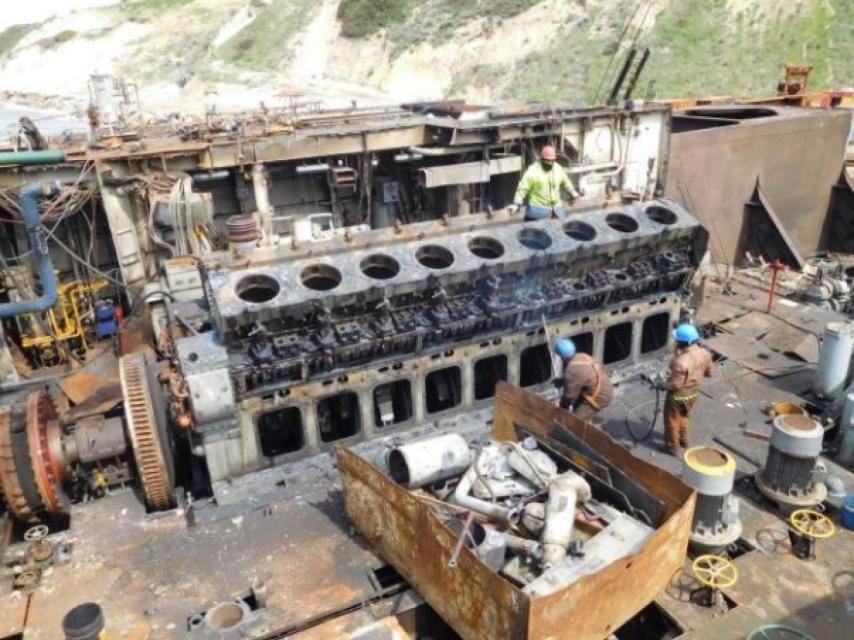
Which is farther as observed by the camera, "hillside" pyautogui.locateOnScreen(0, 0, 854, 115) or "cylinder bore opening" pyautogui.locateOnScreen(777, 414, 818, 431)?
"hillside" pyautogui.locateOnScreen(0, 0, 854, 115)

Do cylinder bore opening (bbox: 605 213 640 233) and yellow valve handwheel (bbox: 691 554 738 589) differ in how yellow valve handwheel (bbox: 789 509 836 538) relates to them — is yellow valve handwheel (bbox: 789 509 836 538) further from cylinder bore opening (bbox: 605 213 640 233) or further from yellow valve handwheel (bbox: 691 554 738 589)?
cylinder bore opening (bbox: 605 213 640 233)

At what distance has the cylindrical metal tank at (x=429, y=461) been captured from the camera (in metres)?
5.95

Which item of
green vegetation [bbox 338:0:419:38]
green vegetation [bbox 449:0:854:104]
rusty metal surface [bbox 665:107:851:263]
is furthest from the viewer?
green vegetation [bbox 338:0:419:38]

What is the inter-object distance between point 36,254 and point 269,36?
45.4 metres

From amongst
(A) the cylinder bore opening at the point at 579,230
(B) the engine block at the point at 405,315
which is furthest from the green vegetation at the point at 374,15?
(B) the engine block at the point at 405,315

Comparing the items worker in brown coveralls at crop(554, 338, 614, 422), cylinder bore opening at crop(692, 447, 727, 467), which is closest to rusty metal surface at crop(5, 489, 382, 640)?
worker in brown coveralls at crop(554, 338, 614, 422)

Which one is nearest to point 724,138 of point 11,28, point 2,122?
point 2,122

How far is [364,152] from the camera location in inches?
473

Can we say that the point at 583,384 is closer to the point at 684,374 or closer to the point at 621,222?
the point at 684,374

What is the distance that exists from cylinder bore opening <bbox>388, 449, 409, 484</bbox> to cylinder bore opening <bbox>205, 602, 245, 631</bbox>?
5.23 feet

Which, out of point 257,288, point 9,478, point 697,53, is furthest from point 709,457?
point 697,53

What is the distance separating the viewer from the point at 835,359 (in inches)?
299

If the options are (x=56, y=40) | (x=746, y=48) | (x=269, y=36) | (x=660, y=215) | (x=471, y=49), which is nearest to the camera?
(x=660, y=215)

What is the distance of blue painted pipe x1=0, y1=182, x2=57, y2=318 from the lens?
888 centimetres
